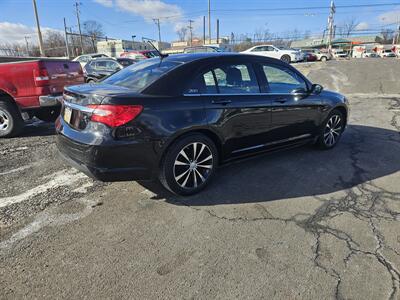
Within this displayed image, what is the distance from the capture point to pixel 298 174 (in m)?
4.49

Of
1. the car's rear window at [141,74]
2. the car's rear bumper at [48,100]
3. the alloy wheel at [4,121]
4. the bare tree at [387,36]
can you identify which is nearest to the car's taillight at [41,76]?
the car's rear bumper at [48,100]

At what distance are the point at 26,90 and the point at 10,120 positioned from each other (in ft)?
2.53

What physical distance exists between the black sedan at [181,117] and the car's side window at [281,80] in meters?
0.02

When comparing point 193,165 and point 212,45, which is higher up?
point 212,45

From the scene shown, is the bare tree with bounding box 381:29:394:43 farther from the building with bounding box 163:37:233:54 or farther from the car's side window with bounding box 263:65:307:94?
the car's side window with bounding box 263:65:307:94

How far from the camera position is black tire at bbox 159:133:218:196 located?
3.52 metres

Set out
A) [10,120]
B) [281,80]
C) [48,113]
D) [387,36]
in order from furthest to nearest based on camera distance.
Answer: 1. [387,36]
2. [48,113]
3. [10,120]
4. [281,80]

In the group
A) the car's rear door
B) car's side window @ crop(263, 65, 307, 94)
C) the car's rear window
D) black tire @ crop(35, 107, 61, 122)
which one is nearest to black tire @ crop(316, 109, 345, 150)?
car's side window @ crop(263, 65, 307, 94)

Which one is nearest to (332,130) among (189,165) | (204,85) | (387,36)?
(204,85)

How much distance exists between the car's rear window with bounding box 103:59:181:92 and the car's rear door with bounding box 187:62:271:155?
464 mm

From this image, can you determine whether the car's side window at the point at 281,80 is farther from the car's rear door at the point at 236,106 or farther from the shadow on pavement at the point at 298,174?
the shadow on pavement at the point at 298,174

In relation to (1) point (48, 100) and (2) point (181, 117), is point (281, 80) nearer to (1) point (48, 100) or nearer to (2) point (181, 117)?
(2) point (181, 117)

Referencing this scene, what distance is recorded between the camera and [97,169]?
319 cm

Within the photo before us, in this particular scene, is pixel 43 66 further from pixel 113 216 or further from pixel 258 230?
pixel 258 230
